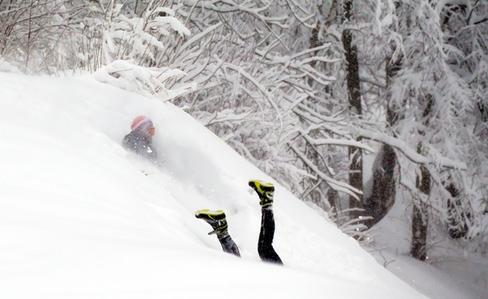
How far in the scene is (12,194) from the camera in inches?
72.1

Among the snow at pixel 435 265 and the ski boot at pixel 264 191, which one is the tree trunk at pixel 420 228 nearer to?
the snow at pixel 435 265

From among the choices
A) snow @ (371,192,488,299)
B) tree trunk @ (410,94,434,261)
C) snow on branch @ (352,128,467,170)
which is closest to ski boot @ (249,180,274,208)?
snow @ (371,192,488,299)

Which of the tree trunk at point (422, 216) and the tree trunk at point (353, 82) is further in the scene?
the tree trunk at point (353, 82)

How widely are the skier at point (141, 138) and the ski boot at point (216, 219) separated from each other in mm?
914

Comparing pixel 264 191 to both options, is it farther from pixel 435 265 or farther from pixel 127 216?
pixel 435 265

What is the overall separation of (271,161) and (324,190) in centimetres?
430

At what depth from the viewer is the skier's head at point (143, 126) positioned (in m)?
3.79

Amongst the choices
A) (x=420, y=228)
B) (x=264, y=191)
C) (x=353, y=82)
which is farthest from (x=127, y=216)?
(x=420, y=228)

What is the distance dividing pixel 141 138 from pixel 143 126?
16cm

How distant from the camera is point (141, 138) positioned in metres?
3.71

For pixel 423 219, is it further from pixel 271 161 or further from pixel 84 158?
pixel 84 158

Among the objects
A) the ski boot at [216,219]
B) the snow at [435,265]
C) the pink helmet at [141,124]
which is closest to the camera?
the ski boot at [216,219]

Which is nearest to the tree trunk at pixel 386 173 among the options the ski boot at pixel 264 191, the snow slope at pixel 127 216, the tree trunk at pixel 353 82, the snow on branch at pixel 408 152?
the tree trunk at pixel 353 82

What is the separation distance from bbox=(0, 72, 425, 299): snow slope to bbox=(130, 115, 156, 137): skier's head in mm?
96
